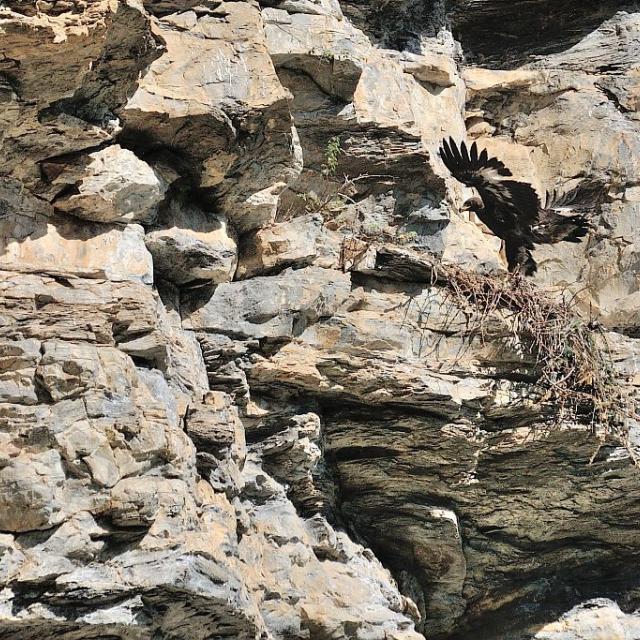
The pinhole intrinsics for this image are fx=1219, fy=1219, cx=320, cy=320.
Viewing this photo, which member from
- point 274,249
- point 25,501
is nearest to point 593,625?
point 274,249

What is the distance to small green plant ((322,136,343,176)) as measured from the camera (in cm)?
811

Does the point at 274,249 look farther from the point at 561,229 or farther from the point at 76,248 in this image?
the point at 561,229

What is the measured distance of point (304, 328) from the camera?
23.7ft

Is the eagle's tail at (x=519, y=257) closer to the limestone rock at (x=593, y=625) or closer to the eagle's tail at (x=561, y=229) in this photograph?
the eagle's tail at (x=561, y=229)

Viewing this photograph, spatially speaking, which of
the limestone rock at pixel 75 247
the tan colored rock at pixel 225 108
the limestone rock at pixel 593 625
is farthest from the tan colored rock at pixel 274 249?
the limestone rock at pixel 593 625

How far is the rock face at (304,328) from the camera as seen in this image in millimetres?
5355

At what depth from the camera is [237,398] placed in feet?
22.6

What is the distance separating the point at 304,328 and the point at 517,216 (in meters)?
2.58

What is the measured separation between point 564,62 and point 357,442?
4.25 metres

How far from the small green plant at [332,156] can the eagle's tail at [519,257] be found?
1581 millimetres

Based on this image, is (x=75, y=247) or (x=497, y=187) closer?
(x=75, y=247)

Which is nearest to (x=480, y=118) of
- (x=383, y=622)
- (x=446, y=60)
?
(x=446, y=60)

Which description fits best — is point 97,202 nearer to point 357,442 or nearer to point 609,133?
point 357,442

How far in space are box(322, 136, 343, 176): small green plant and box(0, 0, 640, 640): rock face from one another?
20mm
